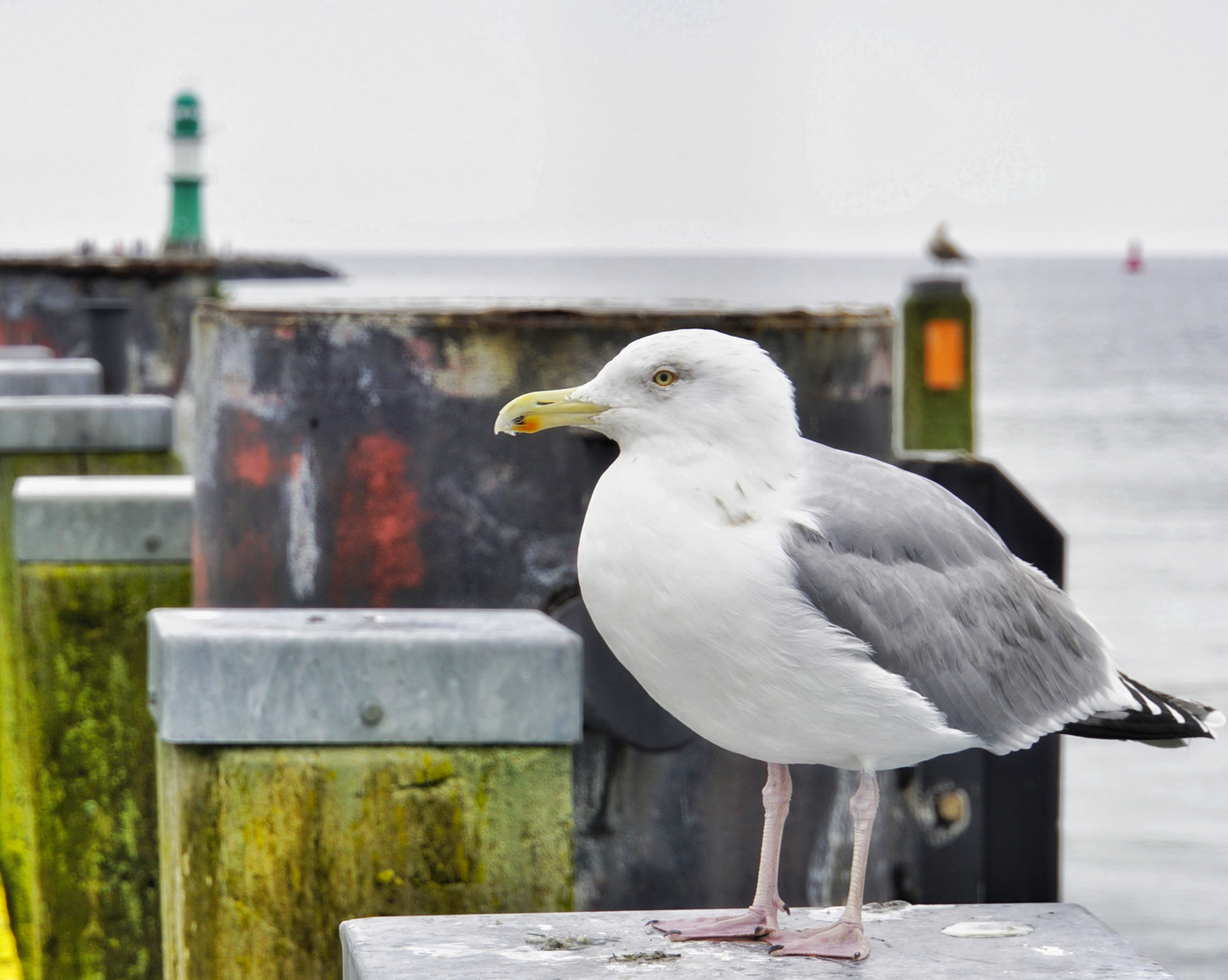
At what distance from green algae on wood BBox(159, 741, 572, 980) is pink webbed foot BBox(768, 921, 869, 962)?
0.59m

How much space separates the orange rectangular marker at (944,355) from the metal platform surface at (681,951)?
803cm

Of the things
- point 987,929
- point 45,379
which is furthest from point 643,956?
point 45,379

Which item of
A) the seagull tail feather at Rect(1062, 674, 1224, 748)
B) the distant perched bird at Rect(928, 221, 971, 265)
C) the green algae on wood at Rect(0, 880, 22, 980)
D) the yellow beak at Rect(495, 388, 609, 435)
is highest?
the distant perched bird at Rect(928, 221, 971, 265)

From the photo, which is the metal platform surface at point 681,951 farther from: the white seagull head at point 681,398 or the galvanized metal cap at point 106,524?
the galvanized metal cap at point 106,524

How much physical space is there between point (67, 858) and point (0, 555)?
1.81m

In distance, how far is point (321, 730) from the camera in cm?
314

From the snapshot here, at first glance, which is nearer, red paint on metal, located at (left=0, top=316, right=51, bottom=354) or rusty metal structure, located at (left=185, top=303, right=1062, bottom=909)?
rusty metal structure, located at (left=185, top=303, right=1062, bottom=909)

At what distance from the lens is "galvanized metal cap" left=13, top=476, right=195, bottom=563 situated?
4812mm

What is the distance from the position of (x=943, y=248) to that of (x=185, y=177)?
27786mm

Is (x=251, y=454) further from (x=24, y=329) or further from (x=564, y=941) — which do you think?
(x=24, y=329)

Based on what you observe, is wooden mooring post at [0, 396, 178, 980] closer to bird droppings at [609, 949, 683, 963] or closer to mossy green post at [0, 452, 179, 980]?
mossy green post at [0, 452, 179, 980]

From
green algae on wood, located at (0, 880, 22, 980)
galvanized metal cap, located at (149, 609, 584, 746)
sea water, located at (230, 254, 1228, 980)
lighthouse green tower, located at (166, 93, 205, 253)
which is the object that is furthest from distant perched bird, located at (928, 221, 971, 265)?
lighthouse green tower, located at (166, 93, 205, 253)

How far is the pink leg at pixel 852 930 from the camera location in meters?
2.71

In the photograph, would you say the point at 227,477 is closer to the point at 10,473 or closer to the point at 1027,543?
the point at 1027,543
